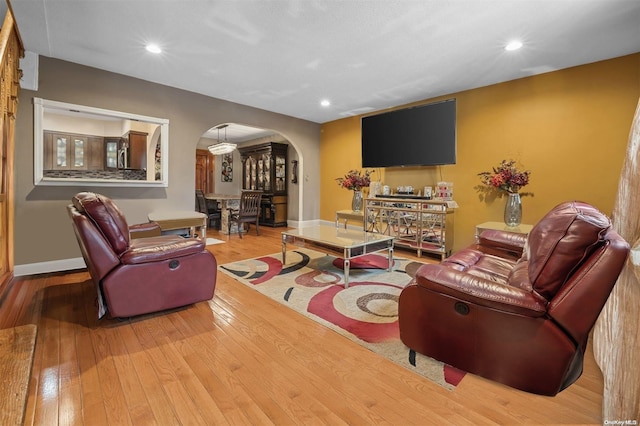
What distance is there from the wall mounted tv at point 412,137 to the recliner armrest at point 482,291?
3.04 metres

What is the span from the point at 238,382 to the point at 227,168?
8.32 meters

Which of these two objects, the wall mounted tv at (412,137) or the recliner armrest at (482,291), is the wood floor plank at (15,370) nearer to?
the recliner armrest at (482,291)

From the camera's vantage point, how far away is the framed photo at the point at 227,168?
919 cm

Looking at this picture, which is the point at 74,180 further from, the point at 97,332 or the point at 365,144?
the point at 365,144

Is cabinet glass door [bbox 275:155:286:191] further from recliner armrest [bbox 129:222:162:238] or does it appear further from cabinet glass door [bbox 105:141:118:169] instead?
recliner armrest [bbox 129:222:162:238]

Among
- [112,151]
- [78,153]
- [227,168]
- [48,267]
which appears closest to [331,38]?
[48,267]

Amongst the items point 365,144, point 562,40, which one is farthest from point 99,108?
point 562,40

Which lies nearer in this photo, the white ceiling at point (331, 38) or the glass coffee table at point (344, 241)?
the white ceiling at point (331, 38)

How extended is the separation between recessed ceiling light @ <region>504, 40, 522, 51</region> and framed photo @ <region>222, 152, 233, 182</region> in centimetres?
769

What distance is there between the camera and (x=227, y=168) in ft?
30.2

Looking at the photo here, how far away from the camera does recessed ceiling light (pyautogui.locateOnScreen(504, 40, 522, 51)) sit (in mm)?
2951

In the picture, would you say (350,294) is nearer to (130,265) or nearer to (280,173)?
(130,265)

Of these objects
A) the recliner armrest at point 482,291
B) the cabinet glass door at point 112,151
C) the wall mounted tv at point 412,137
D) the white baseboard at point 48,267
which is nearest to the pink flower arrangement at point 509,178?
the wall mounted tv at point 412,137

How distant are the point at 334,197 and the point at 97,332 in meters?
4.95
